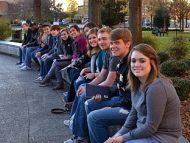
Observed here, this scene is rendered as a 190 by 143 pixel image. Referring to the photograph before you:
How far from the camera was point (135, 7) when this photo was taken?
984cm

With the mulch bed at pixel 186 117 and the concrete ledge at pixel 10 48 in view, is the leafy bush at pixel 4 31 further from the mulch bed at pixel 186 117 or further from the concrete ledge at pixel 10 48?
the mulch bed at pixel 186 117

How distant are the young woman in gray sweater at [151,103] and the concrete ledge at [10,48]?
12621mm

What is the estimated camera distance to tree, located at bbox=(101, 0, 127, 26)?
30252mm

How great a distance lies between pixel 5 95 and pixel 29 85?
1.14m

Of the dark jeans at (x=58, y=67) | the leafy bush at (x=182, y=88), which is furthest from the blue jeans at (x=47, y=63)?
the leafy bush at (x=182, y=88)

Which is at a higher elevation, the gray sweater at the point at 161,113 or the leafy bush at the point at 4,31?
the leafy bush at the point at 4,31

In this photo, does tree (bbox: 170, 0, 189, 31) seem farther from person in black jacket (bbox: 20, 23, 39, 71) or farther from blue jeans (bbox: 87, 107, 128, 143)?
blue jeans (bbox: 87, 107, 128, 143)

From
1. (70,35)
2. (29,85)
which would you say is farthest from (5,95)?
(70,35)

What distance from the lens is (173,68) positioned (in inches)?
376

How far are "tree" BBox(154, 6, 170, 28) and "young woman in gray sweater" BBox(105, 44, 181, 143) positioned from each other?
46.4 meters

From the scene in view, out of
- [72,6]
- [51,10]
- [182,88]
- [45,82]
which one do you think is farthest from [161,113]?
[72,6]

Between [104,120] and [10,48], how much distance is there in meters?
13.7

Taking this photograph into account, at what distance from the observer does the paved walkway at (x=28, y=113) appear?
574 cm

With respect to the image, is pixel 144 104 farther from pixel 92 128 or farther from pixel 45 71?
pixel 45 71
